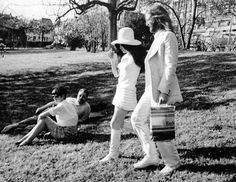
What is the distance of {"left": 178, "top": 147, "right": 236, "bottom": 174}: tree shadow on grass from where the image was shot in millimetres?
4180

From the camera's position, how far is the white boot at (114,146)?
461 cm

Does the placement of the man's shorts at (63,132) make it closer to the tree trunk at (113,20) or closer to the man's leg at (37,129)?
the man's leg at (37,129)

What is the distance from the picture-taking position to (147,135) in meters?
4.19

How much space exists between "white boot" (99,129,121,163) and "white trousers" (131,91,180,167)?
502 mm

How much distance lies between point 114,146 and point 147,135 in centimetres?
68

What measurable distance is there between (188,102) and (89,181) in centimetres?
437

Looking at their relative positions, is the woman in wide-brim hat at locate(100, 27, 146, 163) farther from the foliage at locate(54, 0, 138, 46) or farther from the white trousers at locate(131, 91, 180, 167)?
the foliage at locate(54, 0, 138, 46)

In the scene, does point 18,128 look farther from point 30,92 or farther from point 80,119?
point 30,92

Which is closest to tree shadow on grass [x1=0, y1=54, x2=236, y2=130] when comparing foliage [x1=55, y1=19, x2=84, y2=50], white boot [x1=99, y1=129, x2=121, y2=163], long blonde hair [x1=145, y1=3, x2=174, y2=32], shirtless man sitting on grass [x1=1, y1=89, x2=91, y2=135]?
shirtless man sitting on grass [x1=1, y1=89, x2=91, y2=135]

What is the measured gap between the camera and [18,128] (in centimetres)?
Result: 668

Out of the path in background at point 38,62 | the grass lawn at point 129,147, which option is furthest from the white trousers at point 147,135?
the path in background at point 38,62

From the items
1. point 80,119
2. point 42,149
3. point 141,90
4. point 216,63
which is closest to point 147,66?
point 42,149

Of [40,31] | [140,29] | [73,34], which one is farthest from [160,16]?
[40,31]

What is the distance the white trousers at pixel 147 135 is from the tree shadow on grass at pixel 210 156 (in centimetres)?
30
